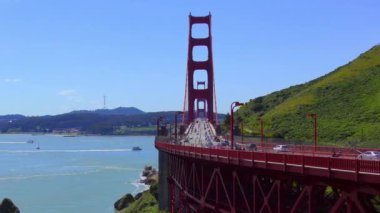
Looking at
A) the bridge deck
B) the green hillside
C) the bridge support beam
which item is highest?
the green hillside

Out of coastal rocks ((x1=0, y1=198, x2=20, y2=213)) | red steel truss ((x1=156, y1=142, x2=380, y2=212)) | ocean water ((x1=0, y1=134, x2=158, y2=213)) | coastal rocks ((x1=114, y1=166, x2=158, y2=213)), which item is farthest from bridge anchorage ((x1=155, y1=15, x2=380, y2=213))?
ocean water ((x1=0, y1=134, x2=158, y2=213))

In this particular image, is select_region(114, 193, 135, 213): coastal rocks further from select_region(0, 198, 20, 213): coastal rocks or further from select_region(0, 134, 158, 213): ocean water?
select_region(0, 198, 20, 213): coastal rocks

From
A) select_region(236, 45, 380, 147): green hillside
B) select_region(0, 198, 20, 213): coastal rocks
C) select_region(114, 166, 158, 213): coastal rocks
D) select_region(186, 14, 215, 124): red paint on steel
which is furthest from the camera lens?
select_region(186, 14, 215, 124): red paint on steel

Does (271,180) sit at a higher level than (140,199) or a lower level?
higher

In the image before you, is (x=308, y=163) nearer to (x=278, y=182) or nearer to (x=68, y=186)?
(x=278, y=182)

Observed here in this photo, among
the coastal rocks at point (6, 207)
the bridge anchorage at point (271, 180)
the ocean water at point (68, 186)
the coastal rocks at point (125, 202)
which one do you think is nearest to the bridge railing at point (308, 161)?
the bridge anchorage at point (271, 180)

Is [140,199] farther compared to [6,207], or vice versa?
[140,199]

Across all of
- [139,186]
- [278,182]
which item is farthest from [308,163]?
[139,186]

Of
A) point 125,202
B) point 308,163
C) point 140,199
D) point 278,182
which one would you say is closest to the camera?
point 308,163
